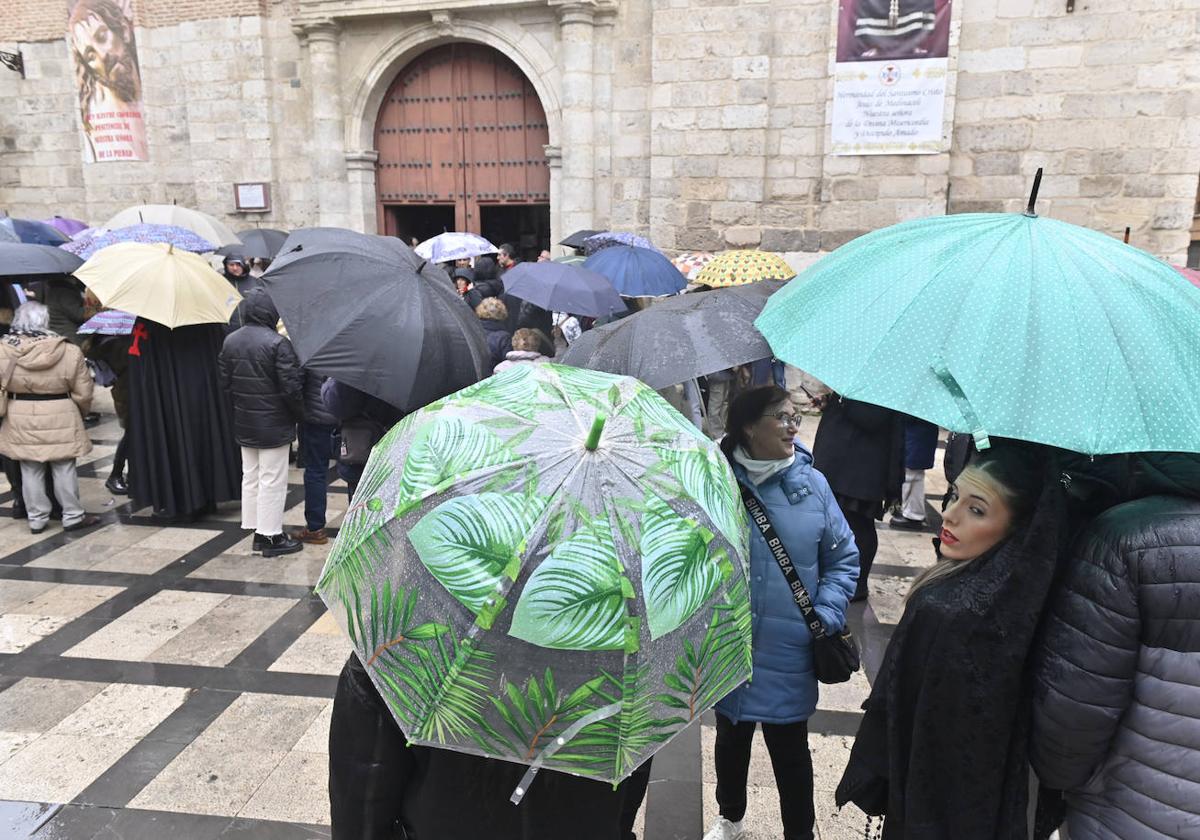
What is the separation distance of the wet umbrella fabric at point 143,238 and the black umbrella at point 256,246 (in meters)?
0.32

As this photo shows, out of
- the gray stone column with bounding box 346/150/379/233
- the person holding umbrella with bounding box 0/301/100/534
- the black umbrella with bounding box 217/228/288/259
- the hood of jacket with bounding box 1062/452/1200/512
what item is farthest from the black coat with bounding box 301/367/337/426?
the gray stone column with bounding box 346/150/379/233

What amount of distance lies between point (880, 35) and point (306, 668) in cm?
909

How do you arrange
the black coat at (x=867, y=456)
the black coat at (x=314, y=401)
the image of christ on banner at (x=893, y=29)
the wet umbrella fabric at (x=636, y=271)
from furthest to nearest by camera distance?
the image of christ on banner at (x=893, y=29)
the wet umbrella fabric at (x=636, y=271)
the black coat at (x=314, y=401)
the black coat at (x=867, y=456)

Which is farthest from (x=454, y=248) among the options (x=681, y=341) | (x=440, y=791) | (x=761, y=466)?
(x=440, y=791)

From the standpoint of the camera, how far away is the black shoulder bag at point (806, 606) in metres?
2.40

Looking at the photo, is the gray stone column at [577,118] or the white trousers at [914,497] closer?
the white trousers at [914,497]

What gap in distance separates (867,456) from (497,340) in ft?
10.0

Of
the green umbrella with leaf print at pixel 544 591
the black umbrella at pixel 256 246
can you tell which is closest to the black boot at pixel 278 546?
the green umbrella with leaf print at pixel 544 591

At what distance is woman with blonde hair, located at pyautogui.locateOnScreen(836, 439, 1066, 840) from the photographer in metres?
1.58

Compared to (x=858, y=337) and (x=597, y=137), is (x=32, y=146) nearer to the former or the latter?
(x=597, y=137)

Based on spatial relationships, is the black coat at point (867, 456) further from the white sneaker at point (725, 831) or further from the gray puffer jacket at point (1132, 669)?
the gray puffer jacket at point (1132, 669)

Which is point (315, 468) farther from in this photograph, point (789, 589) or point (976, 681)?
point (976, 681)

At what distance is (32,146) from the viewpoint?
1292cm

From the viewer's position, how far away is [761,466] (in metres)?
2.41
